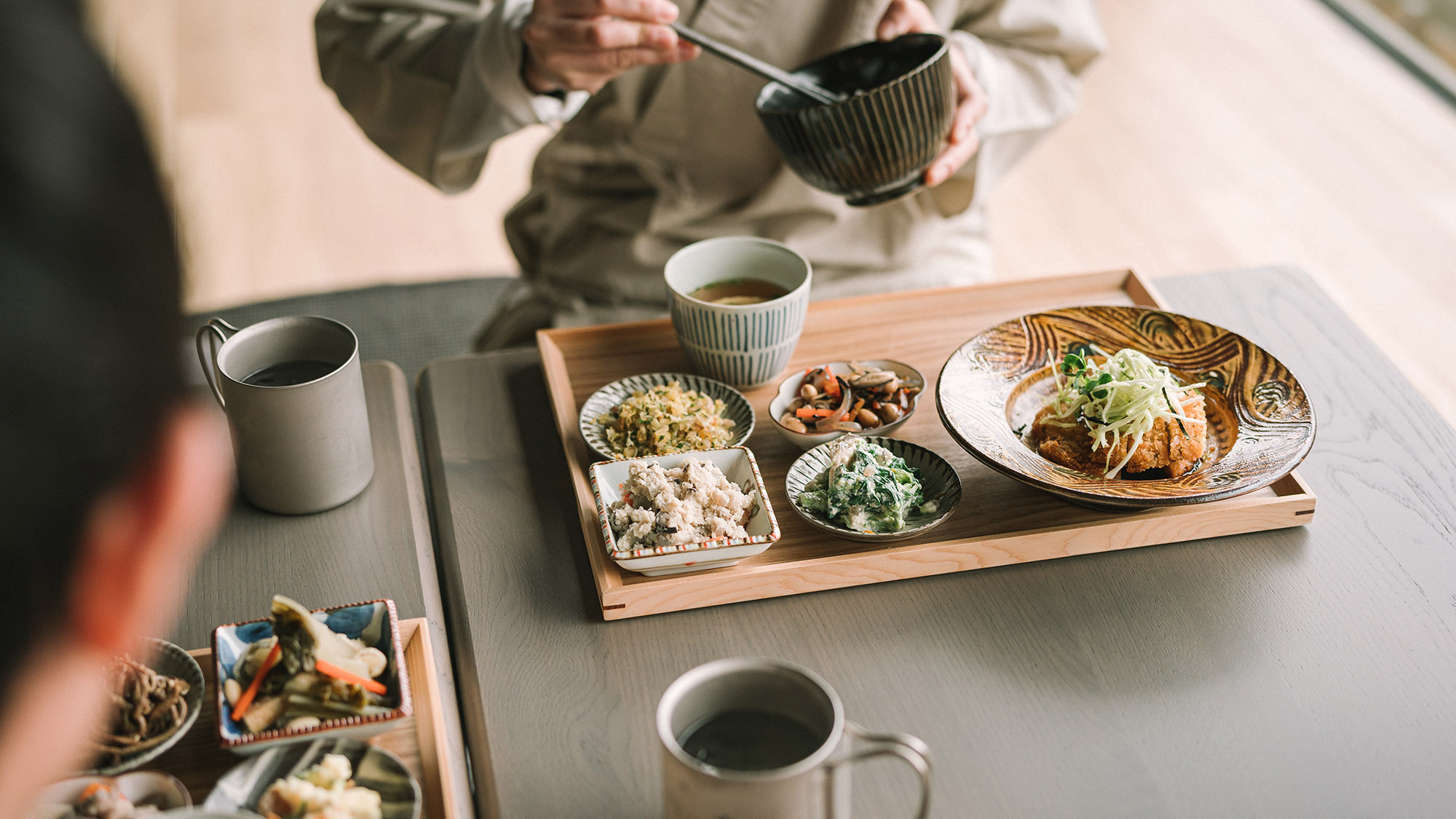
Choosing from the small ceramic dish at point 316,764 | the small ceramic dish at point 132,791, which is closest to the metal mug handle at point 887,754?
the small ceramic dish at point 316,764

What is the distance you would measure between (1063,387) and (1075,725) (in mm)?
415

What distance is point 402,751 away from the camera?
0.84m

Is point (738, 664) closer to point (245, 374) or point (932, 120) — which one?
point (245, 374)

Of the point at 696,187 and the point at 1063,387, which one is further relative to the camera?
the point at 696,187

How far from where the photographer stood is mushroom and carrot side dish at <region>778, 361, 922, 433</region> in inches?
46.1

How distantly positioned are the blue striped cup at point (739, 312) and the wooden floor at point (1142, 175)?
2.13 metres

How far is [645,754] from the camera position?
0.86m

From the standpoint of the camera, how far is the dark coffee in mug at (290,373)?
1068 mm

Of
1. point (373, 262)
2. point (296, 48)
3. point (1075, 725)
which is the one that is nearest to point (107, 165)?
point (1075, 725)

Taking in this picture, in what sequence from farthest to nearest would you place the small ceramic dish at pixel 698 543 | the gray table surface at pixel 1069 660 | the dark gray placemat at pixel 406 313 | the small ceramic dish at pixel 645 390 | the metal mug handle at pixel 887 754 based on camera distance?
1. the dark gray placemat at pixel 406 313
2. the small ceramic dish at pixel 645 390
3. the small ceramic dish at pixel 698 543
4. the gray table surface at pixel 1069 660
5. the metal mug handle at pixel 887 754

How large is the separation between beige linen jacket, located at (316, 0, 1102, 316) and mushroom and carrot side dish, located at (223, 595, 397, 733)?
95cm

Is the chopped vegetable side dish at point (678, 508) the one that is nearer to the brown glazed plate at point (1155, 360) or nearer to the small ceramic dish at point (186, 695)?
the brown glazed plate at point (1155, 360)

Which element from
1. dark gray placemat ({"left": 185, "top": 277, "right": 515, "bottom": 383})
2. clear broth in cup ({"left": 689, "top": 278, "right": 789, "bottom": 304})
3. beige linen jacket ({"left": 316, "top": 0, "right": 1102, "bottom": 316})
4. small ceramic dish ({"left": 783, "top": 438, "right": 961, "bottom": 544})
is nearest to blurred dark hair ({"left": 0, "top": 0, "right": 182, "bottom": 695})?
small ceramic dish ({"left": 783, "top": 438, "right": 961, "bottom": 544})

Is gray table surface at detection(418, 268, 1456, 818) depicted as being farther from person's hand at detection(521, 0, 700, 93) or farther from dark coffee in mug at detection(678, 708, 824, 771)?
person's hand at detection(521, 0, 700, 93)
